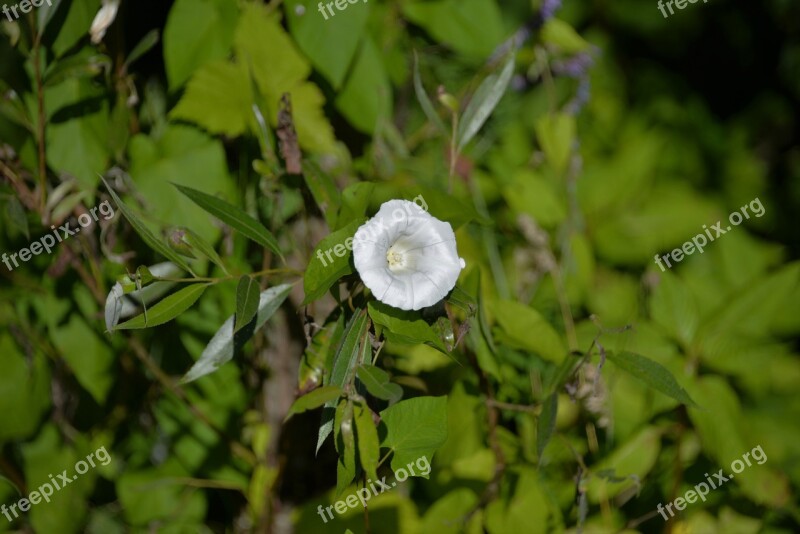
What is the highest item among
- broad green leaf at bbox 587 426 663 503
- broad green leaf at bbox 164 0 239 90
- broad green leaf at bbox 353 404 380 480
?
broad green leaf at bbox 164 0 239 90

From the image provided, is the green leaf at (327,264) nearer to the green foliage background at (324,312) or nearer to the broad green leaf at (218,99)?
the green foliage background at (324,312)

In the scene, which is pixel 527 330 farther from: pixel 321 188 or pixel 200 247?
pixel 200 247

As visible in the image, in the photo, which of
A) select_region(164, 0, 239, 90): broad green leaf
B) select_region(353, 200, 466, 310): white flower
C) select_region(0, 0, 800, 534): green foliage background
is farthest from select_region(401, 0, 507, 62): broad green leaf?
select_region(353, 200, 466, 310): white flower

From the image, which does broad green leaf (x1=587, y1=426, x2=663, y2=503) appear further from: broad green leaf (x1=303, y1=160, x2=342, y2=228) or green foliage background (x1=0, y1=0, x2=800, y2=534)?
broad green leaf (x1=303, y1=160, x2=342, y2=228)

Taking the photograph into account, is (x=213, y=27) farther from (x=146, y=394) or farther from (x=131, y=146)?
(x=146, y=394)

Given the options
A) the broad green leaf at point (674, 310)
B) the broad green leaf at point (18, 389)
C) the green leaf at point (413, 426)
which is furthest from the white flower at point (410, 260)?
the broad green leaf at point (18, 389)

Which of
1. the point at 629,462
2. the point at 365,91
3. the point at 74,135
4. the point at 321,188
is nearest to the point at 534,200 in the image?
the point at 365,91

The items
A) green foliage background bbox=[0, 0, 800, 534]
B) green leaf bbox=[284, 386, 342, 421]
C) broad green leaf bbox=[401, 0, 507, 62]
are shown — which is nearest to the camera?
green leaf bbox=[284, 386, 342, 421]
